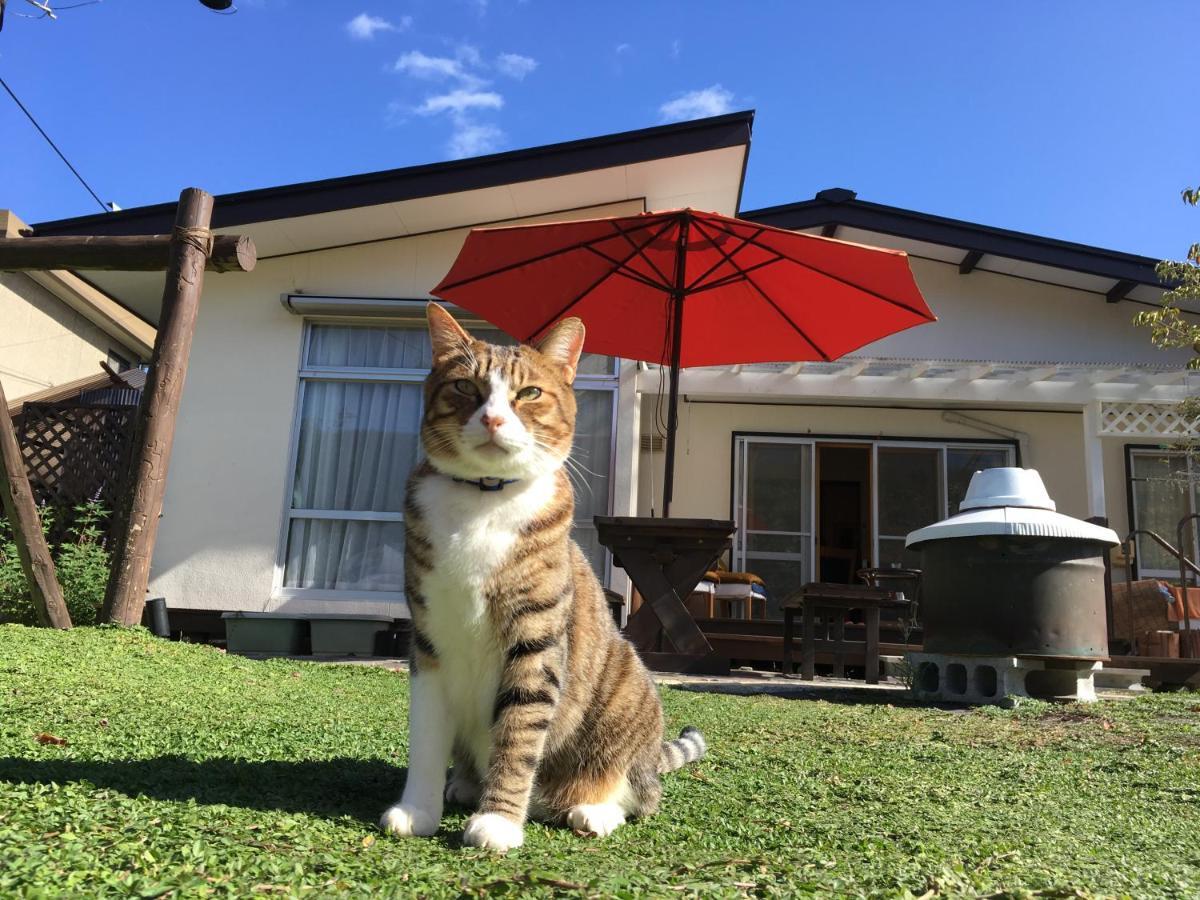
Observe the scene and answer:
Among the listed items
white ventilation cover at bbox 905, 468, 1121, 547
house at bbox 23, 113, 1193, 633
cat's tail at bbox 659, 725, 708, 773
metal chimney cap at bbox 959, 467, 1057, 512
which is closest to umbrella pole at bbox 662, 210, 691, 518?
white ventilation cover at bbox 905, 468, 1121, 547

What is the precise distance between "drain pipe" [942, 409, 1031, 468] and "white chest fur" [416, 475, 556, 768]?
9481 millimetres

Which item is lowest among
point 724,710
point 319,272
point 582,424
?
point 724,710

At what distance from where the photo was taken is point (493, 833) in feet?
5.13

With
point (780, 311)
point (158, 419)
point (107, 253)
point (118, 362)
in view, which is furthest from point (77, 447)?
point (118, 362)

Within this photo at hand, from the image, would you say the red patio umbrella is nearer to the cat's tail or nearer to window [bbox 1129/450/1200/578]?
the cat's tail

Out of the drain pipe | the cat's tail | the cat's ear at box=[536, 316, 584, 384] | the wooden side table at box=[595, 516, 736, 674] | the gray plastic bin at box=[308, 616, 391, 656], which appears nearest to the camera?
the cat's ear at box=[536, 316, 584, 384]

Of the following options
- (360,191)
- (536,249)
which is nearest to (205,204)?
(536,249)

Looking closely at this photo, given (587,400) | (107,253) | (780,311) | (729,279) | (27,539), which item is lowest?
(27,539)

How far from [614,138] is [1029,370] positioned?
503 centimetres

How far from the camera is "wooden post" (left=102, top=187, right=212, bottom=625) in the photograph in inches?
180

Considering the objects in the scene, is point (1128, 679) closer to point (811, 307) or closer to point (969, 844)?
point (811, 307)

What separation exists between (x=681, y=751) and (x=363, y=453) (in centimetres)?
656

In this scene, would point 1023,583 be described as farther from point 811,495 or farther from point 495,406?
point 811,495

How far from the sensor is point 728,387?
9.23 meters
